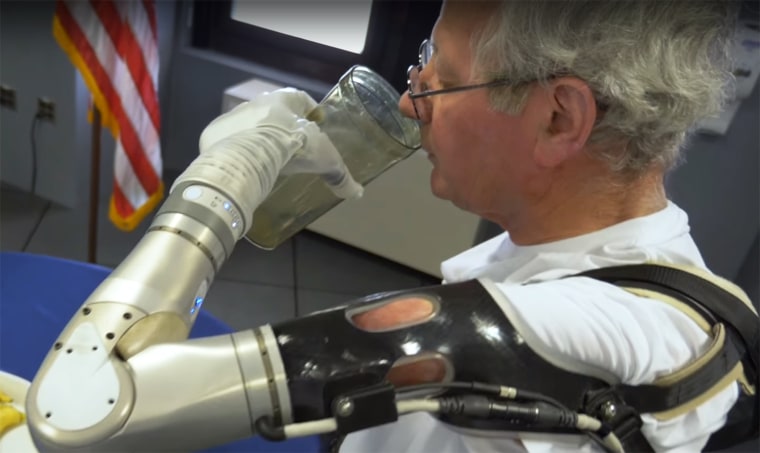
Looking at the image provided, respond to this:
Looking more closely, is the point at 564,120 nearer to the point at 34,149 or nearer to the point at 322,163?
the point at 322,163

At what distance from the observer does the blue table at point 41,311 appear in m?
0.96

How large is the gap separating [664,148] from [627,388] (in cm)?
27

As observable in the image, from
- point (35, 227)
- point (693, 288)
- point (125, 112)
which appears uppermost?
point (693, 288)

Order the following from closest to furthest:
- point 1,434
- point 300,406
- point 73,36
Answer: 1. point 300,406
2. point 1,434
3. point 73,36

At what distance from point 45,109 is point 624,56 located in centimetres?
232

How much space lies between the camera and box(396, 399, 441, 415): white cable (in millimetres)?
452

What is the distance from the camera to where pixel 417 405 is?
1.50 feet

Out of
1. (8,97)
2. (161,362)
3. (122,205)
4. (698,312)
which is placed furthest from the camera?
(8,97)

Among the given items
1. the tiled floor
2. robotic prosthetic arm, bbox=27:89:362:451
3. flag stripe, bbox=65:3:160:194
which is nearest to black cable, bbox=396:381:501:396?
robotic prosthetic arm, bbox=27:89:362:451

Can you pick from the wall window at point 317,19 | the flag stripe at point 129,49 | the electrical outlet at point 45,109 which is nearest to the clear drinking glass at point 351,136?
the flag stripe at point 129,49

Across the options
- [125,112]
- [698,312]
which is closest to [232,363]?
[698,312]

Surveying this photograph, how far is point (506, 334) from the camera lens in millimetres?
473

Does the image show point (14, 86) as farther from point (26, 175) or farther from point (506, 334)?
point (506, 334)

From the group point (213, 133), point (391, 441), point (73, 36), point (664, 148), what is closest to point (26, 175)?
point (73, 36)
